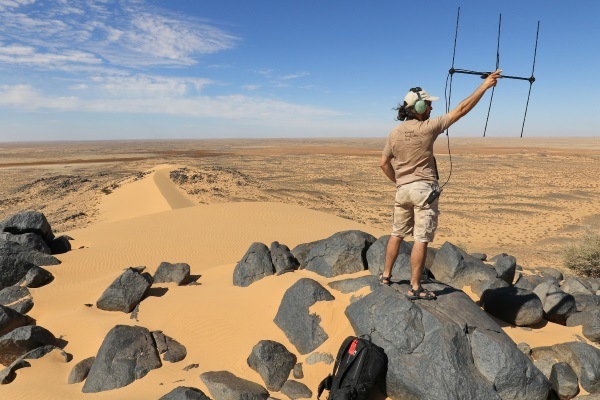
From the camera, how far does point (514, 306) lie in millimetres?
5891

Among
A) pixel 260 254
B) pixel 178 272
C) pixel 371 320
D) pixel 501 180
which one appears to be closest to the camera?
pixel 371 320

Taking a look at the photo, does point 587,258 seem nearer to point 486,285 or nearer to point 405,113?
point 486,285

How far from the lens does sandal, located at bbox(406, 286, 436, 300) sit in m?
4.86

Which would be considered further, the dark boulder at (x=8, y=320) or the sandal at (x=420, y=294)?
the dark boulder at (x=8, y=320)

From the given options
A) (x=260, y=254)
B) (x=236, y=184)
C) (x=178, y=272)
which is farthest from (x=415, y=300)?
(x=236, y=184)

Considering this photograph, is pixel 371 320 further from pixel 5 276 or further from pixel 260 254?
pixel 5 276

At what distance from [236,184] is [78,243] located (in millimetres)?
16610

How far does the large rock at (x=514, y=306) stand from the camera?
5.83m

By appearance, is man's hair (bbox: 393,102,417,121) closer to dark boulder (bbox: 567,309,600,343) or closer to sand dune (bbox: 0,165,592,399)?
sand dune (bbox: 0,165,592,399)

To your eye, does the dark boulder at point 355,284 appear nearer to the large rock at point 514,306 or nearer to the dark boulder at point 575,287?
the large rock at point 514,306

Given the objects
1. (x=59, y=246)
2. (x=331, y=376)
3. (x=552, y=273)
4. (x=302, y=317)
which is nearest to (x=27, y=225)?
(x=59, y=246)

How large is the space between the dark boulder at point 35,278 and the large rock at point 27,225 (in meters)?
2.93

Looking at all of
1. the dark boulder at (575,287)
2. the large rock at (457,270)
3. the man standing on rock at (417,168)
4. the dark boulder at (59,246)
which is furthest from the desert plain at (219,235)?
the dark boulder at (575,287)

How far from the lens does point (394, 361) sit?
14.5 feet
